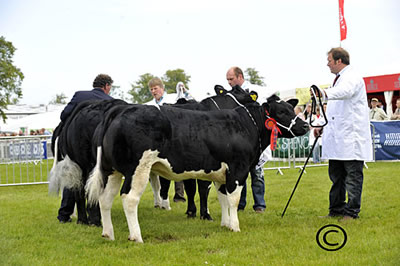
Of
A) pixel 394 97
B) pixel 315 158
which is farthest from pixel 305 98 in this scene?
pixel 315 158

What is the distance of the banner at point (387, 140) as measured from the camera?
14.4 meters

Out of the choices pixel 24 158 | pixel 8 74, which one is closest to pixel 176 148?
pixel 24 158

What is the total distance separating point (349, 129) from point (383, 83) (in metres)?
13.6

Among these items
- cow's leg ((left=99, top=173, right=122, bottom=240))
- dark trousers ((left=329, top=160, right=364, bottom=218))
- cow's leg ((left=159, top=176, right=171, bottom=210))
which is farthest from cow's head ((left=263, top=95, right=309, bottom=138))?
cow's leg ((left=159, top=176, right=171, bottom=210))

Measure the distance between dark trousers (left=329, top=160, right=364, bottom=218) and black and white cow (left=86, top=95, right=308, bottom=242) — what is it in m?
0.94

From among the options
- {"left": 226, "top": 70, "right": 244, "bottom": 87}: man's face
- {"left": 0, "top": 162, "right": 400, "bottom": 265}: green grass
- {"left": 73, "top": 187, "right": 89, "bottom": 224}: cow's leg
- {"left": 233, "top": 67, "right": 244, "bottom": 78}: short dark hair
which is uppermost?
{"left": 233, "top": 67, "right": 244, "bottom": 78}: short dark hair

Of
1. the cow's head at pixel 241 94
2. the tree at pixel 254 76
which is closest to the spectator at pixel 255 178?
the cow's head at pixel 241 94

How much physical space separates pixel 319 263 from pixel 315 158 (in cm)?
1112

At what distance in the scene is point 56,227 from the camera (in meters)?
6.26

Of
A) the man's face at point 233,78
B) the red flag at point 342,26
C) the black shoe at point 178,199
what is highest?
the red flag at point 342,26

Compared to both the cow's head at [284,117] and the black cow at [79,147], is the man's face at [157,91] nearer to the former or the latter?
the black cow at [79,147]

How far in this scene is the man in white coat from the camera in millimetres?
6176

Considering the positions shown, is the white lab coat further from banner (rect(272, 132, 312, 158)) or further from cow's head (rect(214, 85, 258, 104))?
banner (rect(272, 132, 312, 158))

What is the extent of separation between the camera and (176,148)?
5.15m
